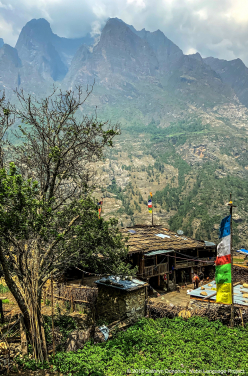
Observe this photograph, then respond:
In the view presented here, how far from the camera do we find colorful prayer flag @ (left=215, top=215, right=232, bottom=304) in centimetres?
1130

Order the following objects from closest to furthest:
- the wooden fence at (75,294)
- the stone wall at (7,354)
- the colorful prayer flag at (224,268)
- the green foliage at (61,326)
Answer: the stone wall at (7,354), the colorful prayer flag at (224,268), the green foliage at (61,326), the wooden fence at (75,294)

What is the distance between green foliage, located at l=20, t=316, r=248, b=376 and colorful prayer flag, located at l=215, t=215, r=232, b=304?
79.0 inches

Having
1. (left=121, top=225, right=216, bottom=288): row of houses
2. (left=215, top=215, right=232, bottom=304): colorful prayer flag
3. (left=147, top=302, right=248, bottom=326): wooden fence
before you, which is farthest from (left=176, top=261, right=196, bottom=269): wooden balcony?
(left=215, top=215, right=232, bottom=304): colorful prayer flag

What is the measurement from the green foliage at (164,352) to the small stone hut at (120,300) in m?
2.03

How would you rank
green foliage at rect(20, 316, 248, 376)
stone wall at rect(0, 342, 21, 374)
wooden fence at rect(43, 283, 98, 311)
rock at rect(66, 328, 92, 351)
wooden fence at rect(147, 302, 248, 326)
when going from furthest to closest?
wooden fence at rect(43, 283, 98, 311)
wooden fence at rect(147, 302, 248, 326)
rock at rect(66, 328, 92, 351)
green foliage at rect(20, 316, 248, 376)
stone wall at rect(0, 342, 21, 374)

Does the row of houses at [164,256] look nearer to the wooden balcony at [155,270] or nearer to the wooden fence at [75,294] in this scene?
the wooden balcony at [155,270]

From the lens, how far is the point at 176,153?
6270 inches

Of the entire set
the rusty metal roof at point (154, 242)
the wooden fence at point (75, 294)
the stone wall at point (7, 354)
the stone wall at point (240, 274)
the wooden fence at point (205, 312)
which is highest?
the rusty metal roof at point (154, 242)

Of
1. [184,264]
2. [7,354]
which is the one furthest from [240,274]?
[7,354]

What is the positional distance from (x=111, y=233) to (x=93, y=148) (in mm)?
4687

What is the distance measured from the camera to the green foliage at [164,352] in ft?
29.8

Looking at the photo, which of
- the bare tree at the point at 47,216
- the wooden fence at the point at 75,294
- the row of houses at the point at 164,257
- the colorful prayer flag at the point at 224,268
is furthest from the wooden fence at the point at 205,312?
the row of houses at the point at 164,257

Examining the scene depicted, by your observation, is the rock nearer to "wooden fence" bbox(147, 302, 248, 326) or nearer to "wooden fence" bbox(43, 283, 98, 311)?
"wooden fence" bbox(43, 283, 98, 311)

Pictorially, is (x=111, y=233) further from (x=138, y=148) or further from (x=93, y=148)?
(x=138, y=148)
